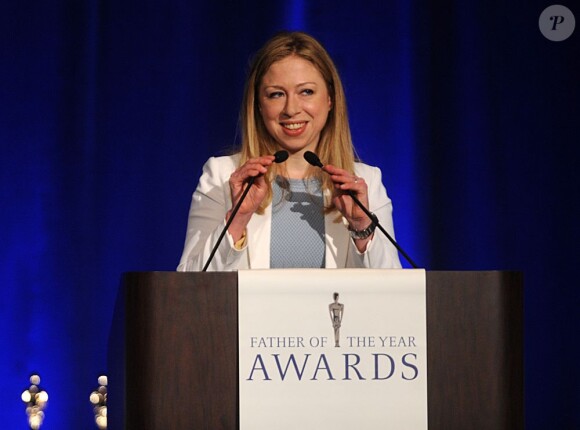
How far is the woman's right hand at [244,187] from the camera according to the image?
6.29 feet

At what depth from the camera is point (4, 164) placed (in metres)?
3.20

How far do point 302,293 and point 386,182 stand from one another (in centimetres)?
172

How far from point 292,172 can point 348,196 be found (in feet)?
1.47

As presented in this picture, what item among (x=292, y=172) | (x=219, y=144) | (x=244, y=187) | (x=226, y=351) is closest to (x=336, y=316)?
(x=226, y=351)

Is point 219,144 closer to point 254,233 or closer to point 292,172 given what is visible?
point 292,172

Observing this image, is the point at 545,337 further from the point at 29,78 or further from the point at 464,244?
the point at 29,78

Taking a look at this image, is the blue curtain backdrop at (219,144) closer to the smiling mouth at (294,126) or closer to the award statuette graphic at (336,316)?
the smiling mouth at (294,126)

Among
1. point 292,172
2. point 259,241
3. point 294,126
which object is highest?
point 294,126

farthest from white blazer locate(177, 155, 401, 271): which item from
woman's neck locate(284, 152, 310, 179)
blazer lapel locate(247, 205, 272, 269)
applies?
woman's neck locate(284, 152, 310, 179)

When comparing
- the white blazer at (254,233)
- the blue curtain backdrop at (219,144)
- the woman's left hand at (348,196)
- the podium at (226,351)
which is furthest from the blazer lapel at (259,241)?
the blue curtain backdrop at (219,144)

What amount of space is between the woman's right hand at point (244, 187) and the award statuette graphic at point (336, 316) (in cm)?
38

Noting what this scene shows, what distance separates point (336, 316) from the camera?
163cm

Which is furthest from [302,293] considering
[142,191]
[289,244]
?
[142,191]

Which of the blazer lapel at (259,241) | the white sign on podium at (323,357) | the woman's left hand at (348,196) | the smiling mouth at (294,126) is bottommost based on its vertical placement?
the white sign on podium at (323,357)
